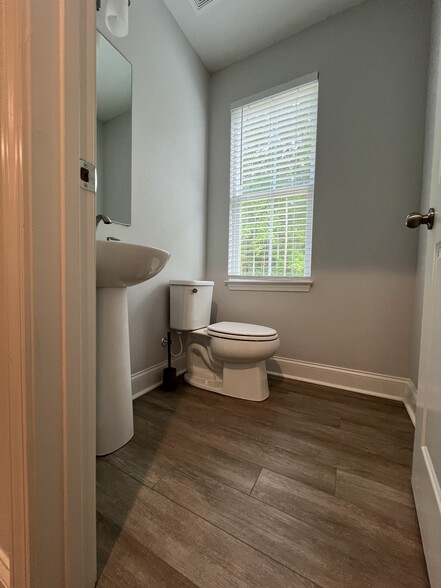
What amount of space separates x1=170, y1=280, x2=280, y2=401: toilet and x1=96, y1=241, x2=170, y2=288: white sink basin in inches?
24.0

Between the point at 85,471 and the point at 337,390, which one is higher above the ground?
the point at 85,471

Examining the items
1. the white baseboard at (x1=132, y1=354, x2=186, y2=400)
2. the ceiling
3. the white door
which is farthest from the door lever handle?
the ceiling

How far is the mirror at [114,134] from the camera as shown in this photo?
1.24 meters

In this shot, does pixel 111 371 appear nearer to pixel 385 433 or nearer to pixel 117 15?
pixel 385 433

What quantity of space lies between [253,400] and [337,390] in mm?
601

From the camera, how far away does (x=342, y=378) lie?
1624 mm

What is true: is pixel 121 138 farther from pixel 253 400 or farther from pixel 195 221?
pixel 253 400

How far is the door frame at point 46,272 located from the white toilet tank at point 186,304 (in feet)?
3.57

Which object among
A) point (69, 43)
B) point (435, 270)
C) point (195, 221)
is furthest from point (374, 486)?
point (195, 221)

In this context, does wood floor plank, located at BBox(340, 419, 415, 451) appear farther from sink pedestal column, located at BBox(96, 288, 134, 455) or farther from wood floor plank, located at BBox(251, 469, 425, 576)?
sink pedestal column, located at BBox(96, 288, 134, 455)

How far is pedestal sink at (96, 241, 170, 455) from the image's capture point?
0.94 meters

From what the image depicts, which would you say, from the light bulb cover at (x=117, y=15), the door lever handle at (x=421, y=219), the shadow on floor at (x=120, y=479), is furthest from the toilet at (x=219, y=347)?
the light bulb cover at (x=117, y=15)

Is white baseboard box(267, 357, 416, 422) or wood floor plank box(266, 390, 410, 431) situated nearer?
wood floor plank box(266, 390, 410, 431)

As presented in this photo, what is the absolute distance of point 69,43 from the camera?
0.43 metres
